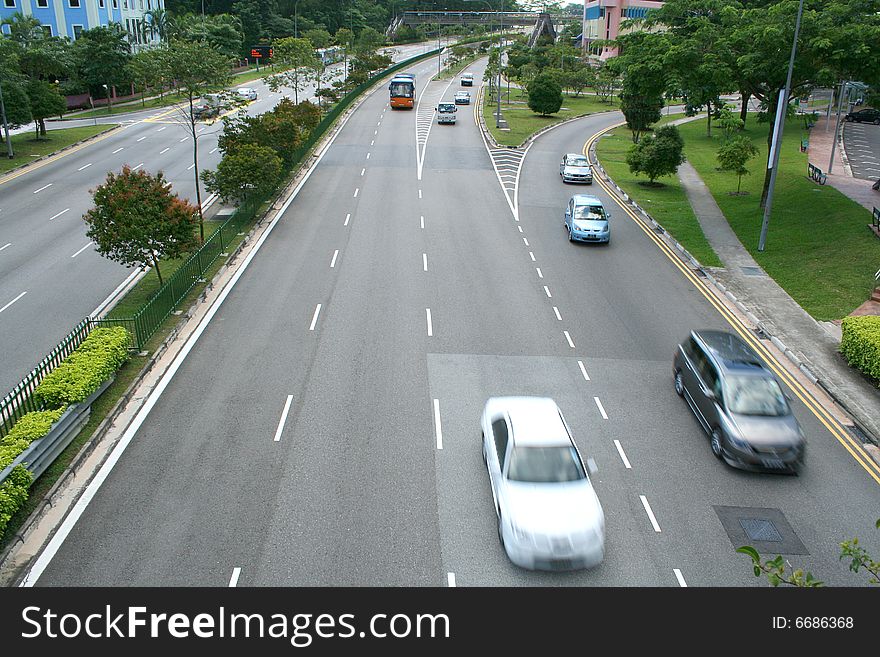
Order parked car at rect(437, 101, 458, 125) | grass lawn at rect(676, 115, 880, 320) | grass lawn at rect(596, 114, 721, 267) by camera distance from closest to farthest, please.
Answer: grass lawn at rect(676, 115, 880, 320), grass lawn at rect(596, 114, 721, 267), parked car at rect(437, 101, 458, 125)

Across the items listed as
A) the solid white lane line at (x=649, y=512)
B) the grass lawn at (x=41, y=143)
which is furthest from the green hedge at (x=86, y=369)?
the grass lawn at (x=41, y=143)

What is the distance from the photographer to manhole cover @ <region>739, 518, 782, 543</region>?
12500 millimetres

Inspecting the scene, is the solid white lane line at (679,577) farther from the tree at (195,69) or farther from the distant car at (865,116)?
the distant car at (865,116)

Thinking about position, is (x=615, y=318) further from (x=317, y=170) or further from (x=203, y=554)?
(x=317, y=170)

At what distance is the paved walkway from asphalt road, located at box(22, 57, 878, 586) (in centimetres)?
149

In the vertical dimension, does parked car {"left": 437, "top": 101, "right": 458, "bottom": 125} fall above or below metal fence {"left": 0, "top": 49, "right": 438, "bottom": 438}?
above

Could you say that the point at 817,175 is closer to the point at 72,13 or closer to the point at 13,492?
the point at 13,492

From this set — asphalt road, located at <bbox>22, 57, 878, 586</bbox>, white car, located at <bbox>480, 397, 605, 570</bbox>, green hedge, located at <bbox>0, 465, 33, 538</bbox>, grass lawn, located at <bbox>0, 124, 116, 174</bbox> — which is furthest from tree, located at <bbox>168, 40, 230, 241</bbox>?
grass lawn, located at <bbox>0, 124, 116, 174</bbox>

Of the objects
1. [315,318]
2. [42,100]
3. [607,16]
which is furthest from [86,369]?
[607,16]

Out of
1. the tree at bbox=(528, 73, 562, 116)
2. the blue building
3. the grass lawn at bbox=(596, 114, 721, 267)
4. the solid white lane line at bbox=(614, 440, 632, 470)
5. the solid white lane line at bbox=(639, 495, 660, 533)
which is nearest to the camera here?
the solid white lane line at bbox=(639, 495, 660, 533)

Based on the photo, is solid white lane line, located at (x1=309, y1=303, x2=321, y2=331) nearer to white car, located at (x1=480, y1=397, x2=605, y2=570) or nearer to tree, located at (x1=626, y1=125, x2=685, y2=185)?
white car, located at (x1=480, y1=397, x2=605, y2=570)

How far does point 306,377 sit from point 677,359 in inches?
364

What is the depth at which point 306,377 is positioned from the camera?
1778 centimetres

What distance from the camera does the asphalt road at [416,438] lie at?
1171cm
